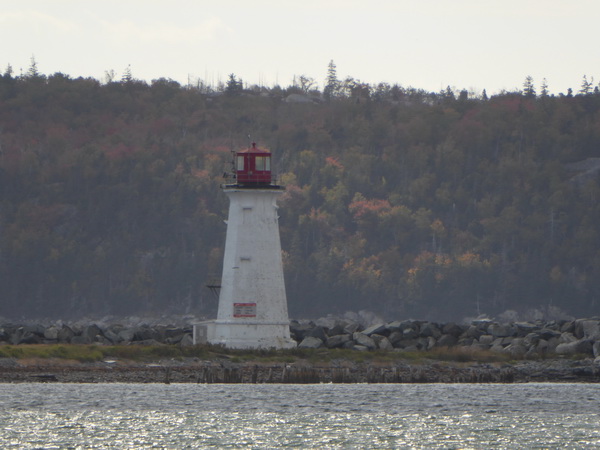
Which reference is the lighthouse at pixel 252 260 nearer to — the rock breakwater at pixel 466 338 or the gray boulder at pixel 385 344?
the rock breakwater at pixel 466 338

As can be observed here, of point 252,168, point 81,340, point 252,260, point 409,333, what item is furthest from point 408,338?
point 81,340

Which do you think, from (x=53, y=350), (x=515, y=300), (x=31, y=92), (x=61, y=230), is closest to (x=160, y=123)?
(x=31, y=92)

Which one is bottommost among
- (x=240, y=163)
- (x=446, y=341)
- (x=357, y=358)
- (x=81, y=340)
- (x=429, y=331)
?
(x=357, y=358)

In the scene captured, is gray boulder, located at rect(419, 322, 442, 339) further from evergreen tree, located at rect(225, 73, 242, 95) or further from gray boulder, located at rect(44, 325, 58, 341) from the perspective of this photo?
evergreen tree, located at rect(225, 73, 242, 95)

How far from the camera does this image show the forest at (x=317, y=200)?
123 m

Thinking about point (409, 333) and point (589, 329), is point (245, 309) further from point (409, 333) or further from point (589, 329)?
point (589, 329)

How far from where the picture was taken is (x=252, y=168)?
51.2 meters

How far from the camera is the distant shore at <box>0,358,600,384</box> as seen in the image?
48.3 meters

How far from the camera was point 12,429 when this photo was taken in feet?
123

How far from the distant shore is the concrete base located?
97cm

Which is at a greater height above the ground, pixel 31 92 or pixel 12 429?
pixel 31 92

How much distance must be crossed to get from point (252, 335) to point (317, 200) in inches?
3344

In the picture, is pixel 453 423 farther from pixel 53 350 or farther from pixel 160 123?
pixel 160 123

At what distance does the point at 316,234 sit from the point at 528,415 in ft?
293
